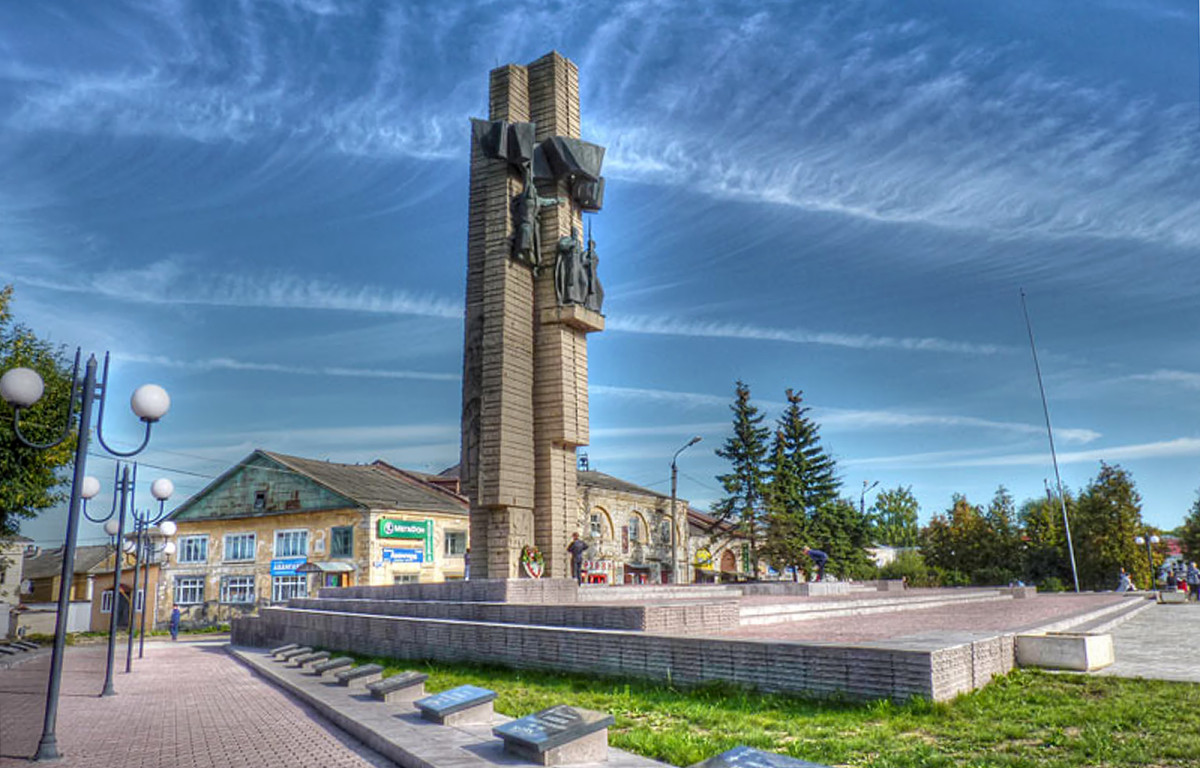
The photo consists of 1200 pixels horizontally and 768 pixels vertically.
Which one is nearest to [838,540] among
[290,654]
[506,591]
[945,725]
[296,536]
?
[296,536]

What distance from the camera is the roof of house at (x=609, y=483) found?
42438 mm

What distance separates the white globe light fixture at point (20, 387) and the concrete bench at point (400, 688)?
14.4 ft

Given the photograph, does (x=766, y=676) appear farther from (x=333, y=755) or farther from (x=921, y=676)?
(x=333, y=755)

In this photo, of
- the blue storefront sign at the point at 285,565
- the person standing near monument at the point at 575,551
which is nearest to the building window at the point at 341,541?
the blue storefront sign at the point at 285,565

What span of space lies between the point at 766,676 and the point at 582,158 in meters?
14.3

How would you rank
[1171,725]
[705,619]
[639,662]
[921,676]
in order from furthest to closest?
[705,619], [639,662], [921,676], [1171,725]

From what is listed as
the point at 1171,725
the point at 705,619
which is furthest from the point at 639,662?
the point at 1171,725

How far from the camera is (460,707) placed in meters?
7.17

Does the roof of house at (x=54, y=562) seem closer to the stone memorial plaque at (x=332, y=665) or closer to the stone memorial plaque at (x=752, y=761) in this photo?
the stone memorial plaque at (x=332, y=665)

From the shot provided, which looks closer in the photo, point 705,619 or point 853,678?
point 853,678

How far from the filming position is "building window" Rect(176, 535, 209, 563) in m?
38.3

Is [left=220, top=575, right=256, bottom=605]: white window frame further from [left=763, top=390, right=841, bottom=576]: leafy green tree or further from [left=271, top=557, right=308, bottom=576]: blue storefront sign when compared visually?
[left=763, top=390, right=841, bottom=576]: leafy green tree

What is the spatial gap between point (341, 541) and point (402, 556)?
264 centimetres

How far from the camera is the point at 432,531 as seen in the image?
36.9 meters
